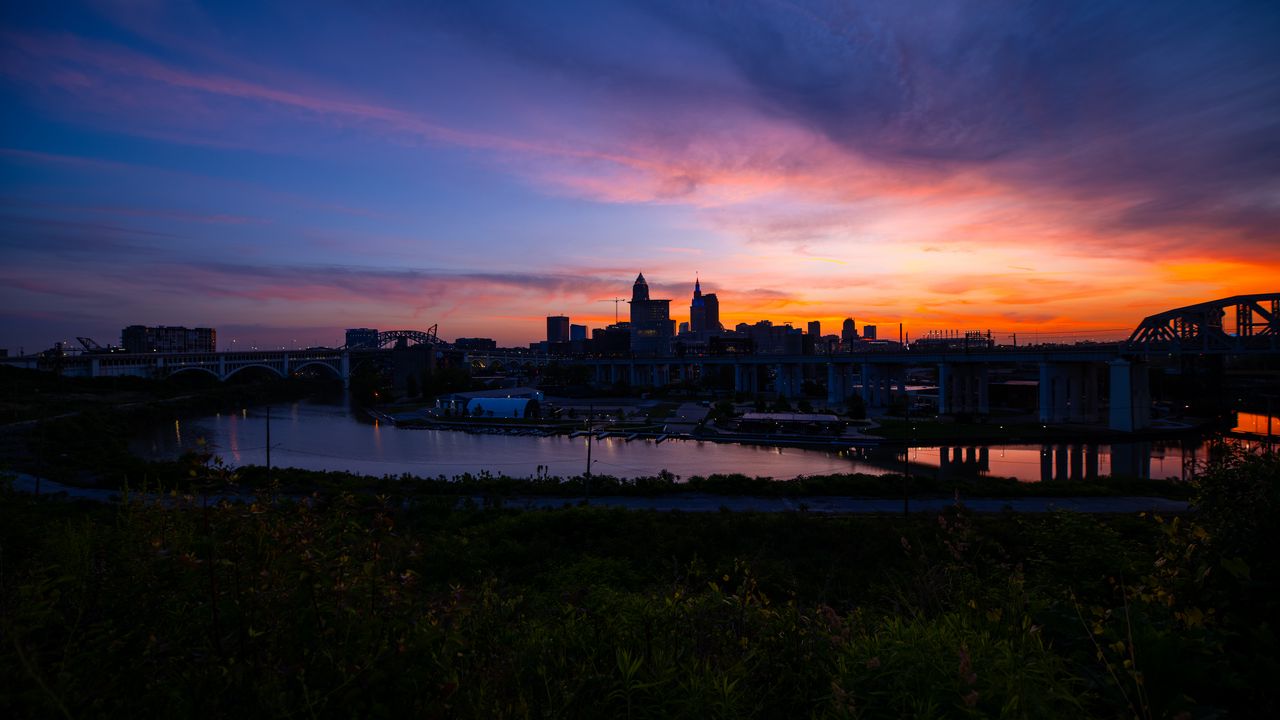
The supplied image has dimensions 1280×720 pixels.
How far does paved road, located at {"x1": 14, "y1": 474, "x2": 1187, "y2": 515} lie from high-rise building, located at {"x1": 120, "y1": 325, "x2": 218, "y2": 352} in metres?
160

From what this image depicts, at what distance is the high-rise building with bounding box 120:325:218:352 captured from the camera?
465 ft

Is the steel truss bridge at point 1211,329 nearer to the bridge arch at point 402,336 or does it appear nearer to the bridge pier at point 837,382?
the bridge pier at point 837,382

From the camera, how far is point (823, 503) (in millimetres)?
17844

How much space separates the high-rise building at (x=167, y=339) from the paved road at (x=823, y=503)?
159612mm

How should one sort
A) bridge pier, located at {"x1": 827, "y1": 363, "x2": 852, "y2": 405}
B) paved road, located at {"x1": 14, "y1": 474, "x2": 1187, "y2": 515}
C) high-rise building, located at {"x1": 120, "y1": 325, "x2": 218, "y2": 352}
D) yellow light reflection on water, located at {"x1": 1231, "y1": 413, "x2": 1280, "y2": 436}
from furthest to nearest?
high-rise building, located at {"x1": 120, "y1": 325, "x2": 218, "y2": 352}
bridge pier, located at {"x1": 827, "y1": 363, "x2": 852, "y2": 405}
yellow light reflection on water, located at {"x1": 1231, "y1": 413, "x2": 1280, "y2": 436}
paved road, located at {"x1": 14, "y1": 474, "x2": 1187, "y2": 515}

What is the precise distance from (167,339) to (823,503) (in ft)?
607

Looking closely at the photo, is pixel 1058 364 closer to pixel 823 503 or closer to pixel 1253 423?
pixel 1253 423

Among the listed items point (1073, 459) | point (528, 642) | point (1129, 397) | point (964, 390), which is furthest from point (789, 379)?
point (528, 642)

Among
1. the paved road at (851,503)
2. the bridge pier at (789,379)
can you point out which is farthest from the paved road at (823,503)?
the bridge pier at (789,379)

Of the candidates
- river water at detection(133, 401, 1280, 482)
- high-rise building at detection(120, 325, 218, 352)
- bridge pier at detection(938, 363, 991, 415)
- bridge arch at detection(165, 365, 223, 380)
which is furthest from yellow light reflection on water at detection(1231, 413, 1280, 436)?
high-rise building at detection(120, 325, 218, 352)

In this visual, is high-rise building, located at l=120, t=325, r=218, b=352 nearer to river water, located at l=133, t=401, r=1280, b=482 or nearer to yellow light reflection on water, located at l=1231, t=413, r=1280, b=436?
river water, located at l=133, t=401, r=1280, b=482

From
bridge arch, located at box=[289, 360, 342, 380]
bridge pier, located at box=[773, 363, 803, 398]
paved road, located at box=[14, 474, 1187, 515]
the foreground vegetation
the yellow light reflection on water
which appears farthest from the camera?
bridge arch, located at box=[289, 360, 342, 380]

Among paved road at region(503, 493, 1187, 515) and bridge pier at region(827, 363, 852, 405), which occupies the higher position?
bridge pier at region(827, 363, 852, 405)

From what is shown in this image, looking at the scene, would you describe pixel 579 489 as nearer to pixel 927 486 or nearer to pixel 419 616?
pixel 927 486
